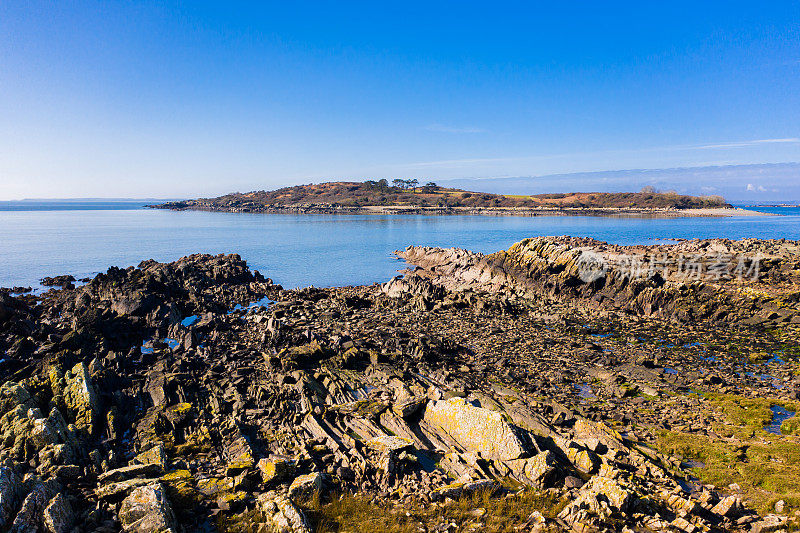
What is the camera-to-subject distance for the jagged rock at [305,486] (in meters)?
8.63

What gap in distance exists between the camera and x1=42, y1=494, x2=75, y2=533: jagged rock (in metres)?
6.84

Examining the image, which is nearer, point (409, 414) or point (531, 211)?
point (409, 414)

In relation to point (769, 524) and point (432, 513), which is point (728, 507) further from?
point (432, 513)

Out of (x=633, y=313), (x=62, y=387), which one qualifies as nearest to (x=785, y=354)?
(x=633, y=313)

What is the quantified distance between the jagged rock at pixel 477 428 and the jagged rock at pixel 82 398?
33.0ft

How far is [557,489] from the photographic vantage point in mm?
9250

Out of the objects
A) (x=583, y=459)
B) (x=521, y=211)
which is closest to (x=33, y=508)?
(x=583, y=459)

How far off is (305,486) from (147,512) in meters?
2.92

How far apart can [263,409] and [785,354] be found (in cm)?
2314

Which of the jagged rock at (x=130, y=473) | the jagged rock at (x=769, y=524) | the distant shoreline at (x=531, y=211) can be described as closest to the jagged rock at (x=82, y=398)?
the jagged rock at (x=130, y=473)

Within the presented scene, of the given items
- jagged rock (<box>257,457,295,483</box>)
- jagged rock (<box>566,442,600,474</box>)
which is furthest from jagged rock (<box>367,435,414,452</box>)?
jagged rock (<box>566,442,600,474</box>)

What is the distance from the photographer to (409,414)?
12.5 meters

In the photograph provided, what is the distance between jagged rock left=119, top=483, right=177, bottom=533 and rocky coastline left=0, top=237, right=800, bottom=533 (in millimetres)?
34

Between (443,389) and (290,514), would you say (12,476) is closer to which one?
(290,514)
